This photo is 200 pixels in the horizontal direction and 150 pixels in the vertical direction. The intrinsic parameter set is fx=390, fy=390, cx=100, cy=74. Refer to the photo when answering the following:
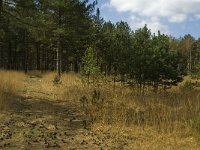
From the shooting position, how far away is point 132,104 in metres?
12.8

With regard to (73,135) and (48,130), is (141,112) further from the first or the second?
(48,130)

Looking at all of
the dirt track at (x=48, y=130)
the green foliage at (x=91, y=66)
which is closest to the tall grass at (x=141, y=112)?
the dirt track at (x=48, y=130)

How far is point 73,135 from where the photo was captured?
9211 mm

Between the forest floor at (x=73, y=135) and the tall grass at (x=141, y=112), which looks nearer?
the forest floor at (x=73, y=135)

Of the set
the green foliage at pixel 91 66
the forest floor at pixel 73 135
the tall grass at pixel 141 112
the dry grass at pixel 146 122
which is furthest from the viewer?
the green foliage at pixel 91 66

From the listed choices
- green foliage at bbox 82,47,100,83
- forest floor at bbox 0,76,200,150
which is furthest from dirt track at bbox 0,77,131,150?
green foliage at bbox 82,47,100,83

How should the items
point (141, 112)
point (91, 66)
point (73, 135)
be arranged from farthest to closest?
point (91, 66) → point (141, 112) → point (73, 135)

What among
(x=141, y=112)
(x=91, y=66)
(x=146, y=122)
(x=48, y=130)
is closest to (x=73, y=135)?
(x=48, y=130)

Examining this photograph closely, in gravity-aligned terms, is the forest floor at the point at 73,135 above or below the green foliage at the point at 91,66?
below

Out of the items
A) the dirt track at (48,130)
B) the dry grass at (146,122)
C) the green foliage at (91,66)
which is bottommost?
the dirt track at (48,130)

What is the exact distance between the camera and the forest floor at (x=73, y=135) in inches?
319

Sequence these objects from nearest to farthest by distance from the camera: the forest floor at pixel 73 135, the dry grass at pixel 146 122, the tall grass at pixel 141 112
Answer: the forest floor at pixel 73 135
the dry grass at pixel 146 122
the tall grass at pixel 141 112

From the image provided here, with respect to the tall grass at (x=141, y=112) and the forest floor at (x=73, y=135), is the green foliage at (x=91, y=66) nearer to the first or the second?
the tall grass at (x=141, y=112)

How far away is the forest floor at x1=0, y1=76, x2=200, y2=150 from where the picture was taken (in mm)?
8109
